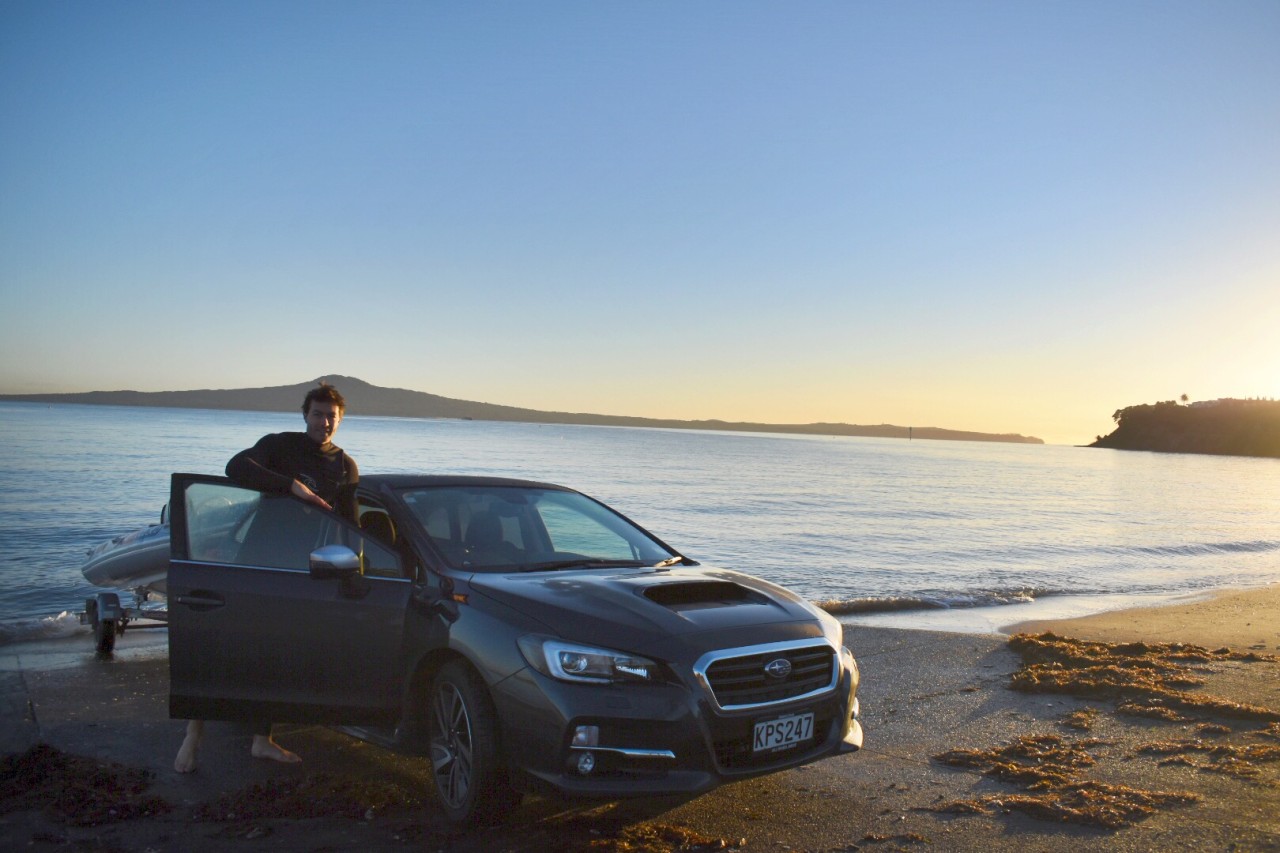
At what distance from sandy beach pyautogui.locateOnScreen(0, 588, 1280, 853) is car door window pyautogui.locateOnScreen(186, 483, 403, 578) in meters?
1.20

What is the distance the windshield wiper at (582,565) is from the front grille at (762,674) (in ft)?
3.86

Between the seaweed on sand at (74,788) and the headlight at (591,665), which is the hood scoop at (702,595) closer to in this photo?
the headlight at (591,665)

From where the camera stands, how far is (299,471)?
5.62m

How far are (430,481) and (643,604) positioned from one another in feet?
5.92

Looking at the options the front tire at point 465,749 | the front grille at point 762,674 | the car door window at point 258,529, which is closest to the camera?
the front grille at point 762,674

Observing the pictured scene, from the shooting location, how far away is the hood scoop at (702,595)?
4.33m

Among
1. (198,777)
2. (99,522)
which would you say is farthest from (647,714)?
(99,522)

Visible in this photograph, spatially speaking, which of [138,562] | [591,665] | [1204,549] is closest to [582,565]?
[591,665]

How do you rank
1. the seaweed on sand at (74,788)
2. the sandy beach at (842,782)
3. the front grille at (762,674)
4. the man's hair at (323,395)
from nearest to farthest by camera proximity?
the front grille at (762,674) < the sandy beach at (842,782) < the seaweed on sand at (74,788) < the man's hair at (323,395)

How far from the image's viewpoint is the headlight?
12.8 ft

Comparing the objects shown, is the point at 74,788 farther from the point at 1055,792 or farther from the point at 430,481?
the point at 1055,792

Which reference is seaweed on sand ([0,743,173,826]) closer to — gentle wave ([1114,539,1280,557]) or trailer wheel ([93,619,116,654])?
trailer wheel ([93,619,116,654])

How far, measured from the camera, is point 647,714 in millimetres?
3836

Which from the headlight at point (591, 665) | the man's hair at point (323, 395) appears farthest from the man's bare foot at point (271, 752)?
the headlight at point (591, 665)
